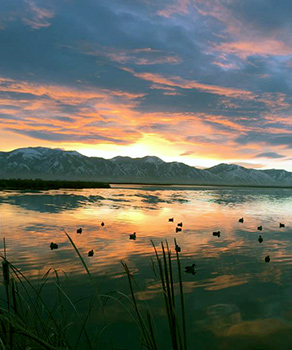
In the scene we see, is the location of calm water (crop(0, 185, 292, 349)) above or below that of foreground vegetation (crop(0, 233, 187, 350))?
below

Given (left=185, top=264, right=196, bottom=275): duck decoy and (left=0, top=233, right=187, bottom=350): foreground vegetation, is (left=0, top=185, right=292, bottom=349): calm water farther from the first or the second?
(left=0, top=233, right=187, bottom=350): foreground vegetation

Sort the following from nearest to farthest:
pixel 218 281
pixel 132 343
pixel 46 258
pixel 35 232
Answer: pixel 132 343 → pixel 218 281 → pixel 46 258 → pixel 35 232

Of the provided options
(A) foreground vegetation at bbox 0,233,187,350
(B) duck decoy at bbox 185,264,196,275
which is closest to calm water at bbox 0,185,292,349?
(B) duck decoy at bbox 185,264,196,275

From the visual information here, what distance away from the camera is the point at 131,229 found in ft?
84.2

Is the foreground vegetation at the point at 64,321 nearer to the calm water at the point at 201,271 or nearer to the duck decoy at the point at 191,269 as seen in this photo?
the calm water at the point at 201,271

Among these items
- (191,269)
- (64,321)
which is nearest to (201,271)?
(191,269)

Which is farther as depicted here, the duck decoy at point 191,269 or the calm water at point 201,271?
the duck decoy at point 191,269

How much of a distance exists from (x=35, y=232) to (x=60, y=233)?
1.93m

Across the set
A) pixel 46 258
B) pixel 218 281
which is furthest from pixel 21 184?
pixel 218 281

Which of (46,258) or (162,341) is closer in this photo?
(162,341)

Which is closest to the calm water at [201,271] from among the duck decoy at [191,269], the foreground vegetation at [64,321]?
the duck decoy at [191,269]

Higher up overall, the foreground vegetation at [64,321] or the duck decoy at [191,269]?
the foreground vegetation at [64,321]

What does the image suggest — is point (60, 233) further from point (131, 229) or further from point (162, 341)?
point (162, 341)

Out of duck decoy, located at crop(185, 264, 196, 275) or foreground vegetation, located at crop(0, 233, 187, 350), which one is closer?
foreground vegetation, located at crop(0, 233, 187, 350)
